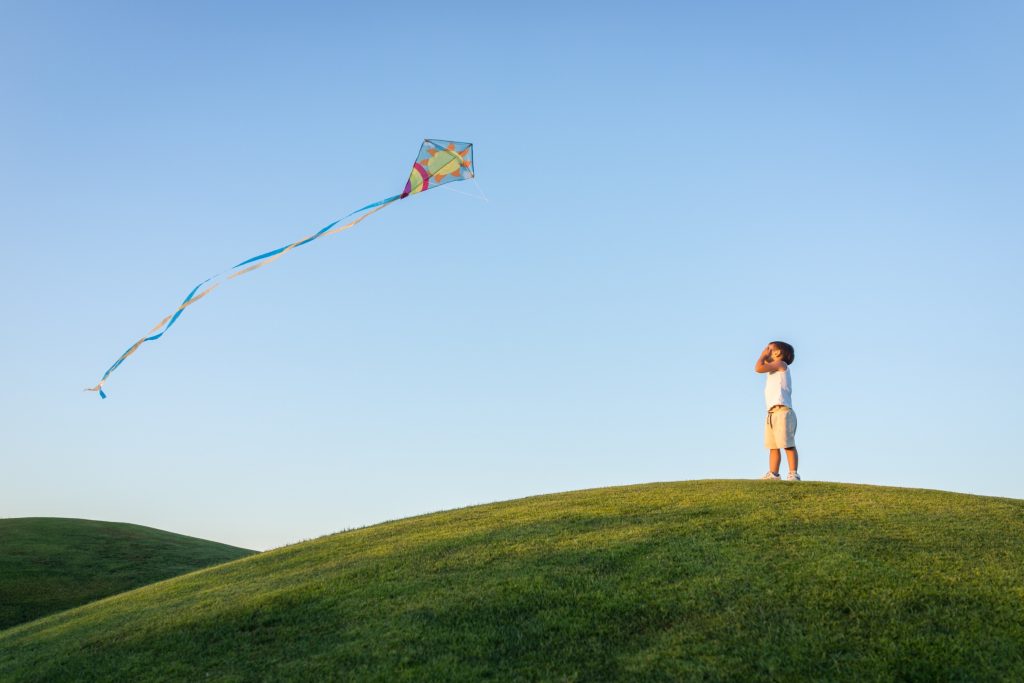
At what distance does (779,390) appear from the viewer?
710 inches

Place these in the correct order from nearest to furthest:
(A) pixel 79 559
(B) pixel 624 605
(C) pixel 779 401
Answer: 1. (B) pixel 624 605
2. (C) pixel 779 401
3. (A) pixel 79 559

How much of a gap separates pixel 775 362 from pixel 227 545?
30795mm

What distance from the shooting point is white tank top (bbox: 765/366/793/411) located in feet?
59.0

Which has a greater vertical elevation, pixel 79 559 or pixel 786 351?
pixel 786 351

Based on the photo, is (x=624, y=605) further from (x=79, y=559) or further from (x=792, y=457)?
(x=79, y=559)

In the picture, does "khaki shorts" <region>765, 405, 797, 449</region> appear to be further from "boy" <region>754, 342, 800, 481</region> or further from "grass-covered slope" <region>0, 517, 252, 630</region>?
"grass-covered slope" <region>0, 517, 252, 630</region>

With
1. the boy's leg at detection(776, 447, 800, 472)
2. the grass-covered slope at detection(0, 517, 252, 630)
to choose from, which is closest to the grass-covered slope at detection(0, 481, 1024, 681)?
the boy's leg at detection(776, 447, 800, 472)

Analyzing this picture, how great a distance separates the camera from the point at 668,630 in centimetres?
1004

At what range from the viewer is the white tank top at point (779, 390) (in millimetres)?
17984

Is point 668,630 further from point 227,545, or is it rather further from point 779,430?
point 227,545

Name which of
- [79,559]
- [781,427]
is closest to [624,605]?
[781,427]

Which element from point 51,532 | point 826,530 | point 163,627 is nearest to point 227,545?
point 51,532

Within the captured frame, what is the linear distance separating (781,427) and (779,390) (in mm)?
818

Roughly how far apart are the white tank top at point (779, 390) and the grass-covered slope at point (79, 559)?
2177 centimetres
